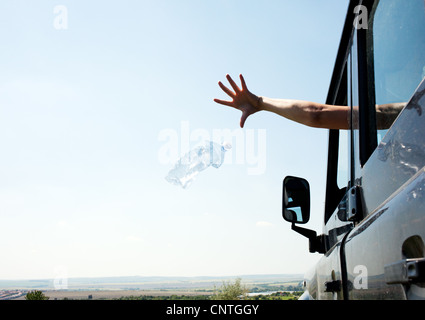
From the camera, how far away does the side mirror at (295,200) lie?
3.14 metres

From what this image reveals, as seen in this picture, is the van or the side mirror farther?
the side mirror

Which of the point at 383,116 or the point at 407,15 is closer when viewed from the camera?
the point at 407,15

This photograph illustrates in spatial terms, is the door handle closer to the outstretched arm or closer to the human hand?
the outstretched arm

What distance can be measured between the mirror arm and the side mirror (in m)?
0.08

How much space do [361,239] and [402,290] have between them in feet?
Result: 1.65

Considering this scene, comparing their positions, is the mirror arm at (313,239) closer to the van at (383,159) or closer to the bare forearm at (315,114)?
the van at (383,159)

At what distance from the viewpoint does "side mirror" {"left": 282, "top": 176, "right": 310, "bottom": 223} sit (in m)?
3.14

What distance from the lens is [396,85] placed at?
5.74ft

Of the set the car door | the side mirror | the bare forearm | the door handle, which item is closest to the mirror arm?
the side mirror
